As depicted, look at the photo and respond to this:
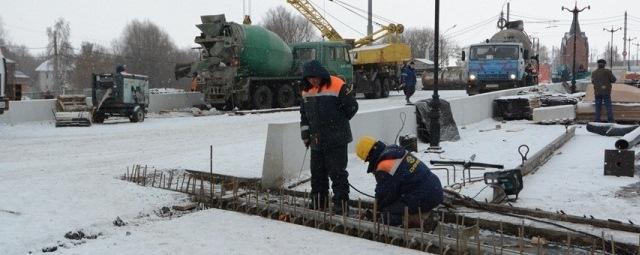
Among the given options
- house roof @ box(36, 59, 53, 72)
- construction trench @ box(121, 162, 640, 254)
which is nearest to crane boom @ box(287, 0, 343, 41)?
construction trench @ box(121, 162, 640, 254)

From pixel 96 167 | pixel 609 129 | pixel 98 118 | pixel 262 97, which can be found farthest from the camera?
pixel 262 97

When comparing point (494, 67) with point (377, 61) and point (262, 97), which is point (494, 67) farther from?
point (262, 97)

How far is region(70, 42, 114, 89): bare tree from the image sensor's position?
237 feet

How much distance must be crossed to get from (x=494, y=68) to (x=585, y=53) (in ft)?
121

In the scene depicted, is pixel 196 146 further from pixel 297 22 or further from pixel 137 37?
pixel 137 37

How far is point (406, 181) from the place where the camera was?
214 inches

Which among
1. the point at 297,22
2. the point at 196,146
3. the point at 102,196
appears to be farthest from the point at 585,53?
the point at 102,196

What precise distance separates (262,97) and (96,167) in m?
13.7

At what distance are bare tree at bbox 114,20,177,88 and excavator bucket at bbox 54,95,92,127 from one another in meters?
59.4

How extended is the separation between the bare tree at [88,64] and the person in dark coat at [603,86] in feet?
210

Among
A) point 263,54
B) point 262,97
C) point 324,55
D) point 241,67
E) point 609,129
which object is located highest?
point 324,55

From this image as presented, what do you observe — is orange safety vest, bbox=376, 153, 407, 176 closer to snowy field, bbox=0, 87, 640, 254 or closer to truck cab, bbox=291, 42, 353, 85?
snowy field, bbox=0, 87, 640, 254

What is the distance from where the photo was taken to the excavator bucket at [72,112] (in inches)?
631

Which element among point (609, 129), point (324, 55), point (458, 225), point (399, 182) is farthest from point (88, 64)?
point (458, 225)
